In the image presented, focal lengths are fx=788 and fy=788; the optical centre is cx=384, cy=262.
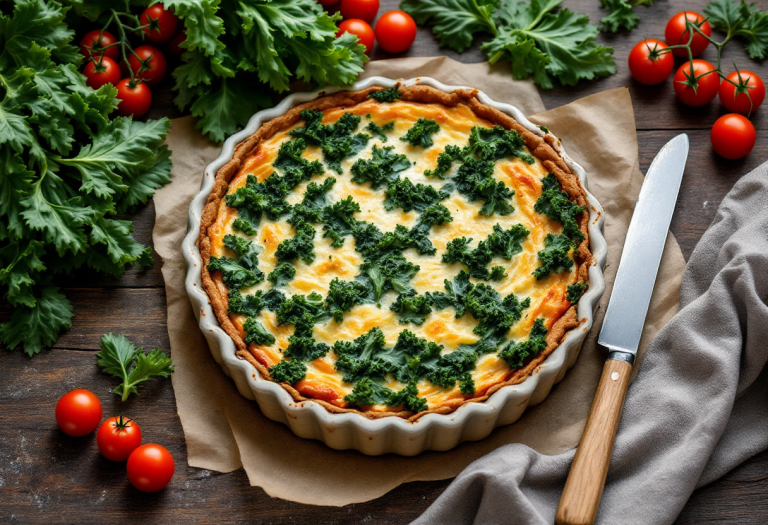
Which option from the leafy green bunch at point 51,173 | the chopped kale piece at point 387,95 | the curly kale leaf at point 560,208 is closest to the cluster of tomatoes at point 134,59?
the leafy green bunch at point 51,173

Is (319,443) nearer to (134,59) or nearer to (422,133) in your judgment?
(422,133)

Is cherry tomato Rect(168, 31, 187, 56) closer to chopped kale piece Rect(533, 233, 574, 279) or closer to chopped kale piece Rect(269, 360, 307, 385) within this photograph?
chopped kale piece Rect(269, 360, 307, 385)

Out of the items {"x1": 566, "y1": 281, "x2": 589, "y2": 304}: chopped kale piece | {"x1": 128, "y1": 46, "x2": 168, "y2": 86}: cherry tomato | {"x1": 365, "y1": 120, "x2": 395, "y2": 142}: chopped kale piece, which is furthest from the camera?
{"x1": 128, "y1": 46, "x2": 168, "y2": 86}: cherry tomato

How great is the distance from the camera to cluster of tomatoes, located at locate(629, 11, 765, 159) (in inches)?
190

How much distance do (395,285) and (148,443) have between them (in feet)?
4.92

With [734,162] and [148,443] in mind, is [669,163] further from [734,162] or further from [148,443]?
[148,443]

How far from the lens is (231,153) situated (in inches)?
182

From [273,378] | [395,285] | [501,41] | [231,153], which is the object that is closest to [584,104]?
[501,41]

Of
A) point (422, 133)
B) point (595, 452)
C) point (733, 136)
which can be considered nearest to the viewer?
point (595, 452)

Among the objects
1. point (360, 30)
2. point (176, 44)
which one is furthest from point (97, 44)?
point (360, 30)

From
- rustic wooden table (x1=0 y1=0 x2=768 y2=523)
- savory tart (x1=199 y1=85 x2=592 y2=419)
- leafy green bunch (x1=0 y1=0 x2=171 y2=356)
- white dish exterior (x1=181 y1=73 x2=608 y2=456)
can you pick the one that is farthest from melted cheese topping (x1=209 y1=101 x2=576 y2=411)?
leafy green bunch (x1=0 y1=0 x2=171 y2=356)

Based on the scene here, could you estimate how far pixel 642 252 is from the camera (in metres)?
4.35

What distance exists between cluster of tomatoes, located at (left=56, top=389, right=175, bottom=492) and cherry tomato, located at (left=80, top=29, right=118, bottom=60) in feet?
7.15

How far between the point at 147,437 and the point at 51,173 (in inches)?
59.4
